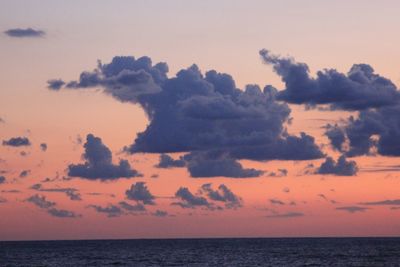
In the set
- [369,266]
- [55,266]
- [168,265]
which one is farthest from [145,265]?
[369,266]

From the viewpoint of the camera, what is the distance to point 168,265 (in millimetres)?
171625

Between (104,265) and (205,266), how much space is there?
24.4 meters

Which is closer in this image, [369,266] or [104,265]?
[369,266]

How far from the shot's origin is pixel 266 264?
172250 millimetres

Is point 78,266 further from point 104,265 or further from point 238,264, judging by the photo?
point 238,264

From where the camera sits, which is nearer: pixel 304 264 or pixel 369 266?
pixel 369 266

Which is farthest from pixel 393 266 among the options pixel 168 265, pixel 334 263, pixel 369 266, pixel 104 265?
pixel 104 265

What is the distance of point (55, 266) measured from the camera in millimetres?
173500

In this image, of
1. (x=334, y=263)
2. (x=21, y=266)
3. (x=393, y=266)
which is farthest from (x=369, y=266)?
(x=21, y=266)

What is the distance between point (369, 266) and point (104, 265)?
2320 inches

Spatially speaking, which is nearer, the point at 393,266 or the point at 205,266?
the point at 393,266

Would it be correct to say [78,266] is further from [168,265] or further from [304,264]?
[304,264]

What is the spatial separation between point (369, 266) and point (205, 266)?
3458 cm

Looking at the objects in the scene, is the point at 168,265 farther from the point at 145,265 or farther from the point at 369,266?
the point at 369,266
